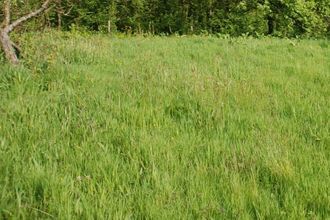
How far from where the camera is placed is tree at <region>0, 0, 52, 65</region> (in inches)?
271

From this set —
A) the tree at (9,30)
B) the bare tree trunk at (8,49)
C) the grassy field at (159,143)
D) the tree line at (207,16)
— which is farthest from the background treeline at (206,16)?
the grassy field at (159,143)

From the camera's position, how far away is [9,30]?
296 inches

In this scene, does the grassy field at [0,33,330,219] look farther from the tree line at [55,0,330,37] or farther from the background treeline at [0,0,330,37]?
the tree line at [55,0,330,37]

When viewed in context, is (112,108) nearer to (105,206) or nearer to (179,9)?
(105,206)

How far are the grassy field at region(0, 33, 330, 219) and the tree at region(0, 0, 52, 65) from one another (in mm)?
255

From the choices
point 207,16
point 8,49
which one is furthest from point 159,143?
point 207,16

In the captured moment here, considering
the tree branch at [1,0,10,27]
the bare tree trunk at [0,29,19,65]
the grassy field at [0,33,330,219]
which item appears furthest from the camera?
the tree branch at [1,0,10,27]

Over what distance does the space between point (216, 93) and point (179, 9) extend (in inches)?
933

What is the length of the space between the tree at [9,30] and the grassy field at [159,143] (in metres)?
0.26

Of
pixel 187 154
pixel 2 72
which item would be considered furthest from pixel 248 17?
pixel 187 154

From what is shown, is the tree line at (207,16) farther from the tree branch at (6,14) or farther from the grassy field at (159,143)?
the grassy field at (159,143)

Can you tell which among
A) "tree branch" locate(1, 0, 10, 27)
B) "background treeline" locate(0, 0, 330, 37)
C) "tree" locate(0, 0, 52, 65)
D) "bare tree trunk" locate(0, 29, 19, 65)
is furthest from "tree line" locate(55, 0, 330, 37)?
"bare tree trunk" locate(0, 29, 19, 65)

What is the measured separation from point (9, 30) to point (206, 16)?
841 inches

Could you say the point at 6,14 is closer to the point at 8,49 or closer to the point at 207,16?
the point at 8,49
